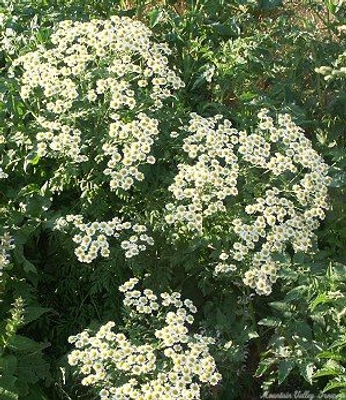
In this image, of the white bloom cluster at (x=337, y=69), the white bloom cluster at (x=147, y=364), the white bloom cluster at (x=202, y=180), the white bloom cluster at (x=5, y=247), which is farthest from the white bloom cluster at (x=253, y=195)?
the white bloom cluster at (x=5, y=247)

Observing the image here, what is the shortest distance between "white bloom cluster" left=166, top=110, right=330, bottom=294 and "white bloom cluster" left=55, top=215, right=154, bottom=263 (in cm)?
17

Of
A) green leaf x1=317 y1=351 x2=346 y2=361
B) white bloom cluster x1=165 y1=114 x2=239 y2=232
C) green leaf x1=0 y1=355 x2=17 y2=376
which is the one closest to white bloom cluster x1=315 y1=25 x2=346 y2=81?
white bloom cluster x1=165 y1=114 x2=239 y2=232

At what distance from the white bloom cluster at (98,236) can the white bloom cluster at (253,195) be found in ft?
0.57

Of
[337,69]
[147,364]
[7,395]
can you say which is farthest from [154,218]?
[337,69]

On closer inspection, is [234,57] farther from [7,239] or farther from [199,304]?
[7,239]

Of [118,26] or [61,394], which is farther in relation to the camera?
[118,26]

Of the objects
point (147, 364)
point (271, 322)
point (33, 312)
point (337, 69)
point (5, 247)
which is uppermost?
point (337, 69)

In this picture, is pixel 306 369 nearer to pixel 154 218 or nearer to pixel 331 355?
pixel 331 355

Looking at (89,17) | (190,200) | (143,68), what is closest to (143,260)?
(190,200)

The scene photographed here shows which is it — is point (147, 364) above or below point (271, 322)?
below

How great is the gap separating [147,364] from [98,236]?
0.67 meters

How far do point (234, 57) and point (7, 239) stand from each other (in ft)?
5.35

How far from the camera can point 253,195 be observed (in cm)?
366

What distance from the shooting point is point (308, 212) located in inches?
136
